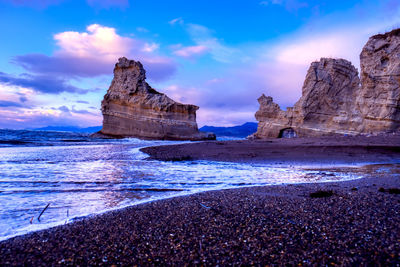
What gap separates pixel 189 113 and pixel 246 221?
36.7 m

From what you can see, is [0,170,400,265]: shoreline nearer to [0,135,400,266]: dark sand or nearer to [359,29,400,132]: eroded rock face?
[0,135,400,266]: dark sand

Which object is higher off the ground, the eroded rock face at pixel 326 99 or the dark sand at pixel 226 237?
the eroded rock face at pixel 326 99

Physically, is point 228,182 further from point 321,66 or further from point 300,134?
point 321,66

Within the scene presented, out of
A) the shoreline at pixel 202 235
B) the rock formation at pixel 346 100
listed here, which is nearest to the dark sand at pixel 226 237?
the shoreline at pixel 202 235

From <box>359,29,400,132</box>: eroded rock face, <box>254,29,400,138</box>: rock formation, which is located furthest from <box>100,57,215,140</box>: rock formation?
<box>359,29,400,132</box>: eroded rock face

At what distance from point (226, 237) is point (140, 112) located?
121 feet

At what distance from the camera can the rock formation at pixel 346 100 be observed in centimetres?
2308

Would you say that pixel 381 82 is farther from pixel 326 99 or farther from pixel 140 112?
pixel 140 112

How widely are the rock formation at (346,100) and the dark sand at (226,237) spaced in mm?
25793

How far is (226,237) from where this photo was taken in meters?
2.22

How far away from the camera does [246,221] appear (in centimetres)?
266

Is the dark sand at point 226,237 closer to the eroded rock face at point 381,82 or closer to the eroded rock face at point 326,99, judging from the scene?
the eroded rock face at point 381,82

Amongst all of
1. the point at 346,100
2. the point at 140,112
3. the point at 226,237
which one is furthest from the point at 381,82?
the point at 140,112

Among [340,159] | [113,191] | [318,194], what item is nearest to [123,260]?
[113,191]
